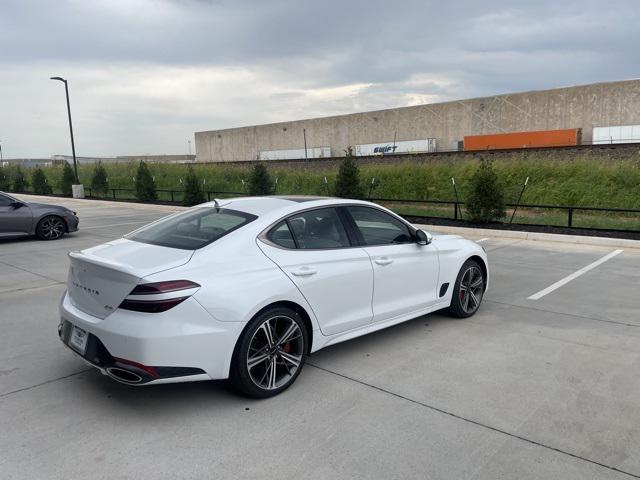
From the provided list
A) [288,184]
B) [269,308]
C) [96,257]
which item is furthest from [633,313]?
[288,184]

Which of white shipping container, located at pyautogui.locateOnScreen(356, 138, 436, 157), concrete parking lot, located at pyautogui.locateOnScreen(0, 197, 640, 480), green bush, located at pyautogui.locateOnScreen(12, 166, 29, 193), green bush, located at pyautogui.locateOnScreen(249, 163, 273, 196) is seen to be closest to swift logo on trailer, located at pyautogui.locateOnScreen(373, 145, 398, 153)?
white shipping container, located at pyautogui.locateOnScreen(356, 138, 436, 157)

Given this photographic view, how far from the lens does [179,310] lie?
344cm

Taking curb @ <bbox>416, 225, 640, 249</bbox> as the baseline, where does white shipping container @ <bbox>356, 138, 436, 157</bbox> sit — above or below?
above

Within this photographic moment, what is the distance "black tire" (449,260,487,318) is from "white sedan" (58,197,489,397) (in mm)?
597

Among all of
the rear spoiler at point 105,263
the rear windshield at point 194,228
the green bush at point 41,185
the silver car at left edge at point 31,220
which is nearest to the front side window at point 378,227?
the rear windshield at point 194,228

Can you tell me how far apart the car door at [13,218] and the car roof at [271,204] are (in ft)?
31.0

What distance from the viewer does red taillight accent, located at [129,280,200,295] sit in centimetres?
343

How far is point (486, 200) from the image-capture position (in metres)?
14.2

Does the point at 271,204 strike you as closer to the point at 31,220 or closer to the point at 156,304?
the point at 156,304

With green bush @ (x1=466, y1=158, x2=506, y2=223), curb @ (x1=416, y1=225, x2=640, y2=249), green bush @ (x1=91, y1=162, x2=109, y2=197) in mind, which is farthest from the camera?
Result: green bush @ (x1=91, y1=162, x2=109, y2=197)

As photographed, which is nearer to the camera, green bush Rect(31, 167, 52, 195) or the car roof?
the car roof

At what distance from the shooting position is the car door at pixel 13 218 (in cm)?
1205

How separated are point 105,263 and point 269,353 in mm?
1351

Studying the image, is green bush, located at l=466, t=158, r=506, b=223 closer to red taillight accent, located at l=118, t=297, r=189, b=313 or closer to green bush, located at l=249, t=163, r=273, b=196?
green bush, located at l=249, t=163, r=273, b=196
